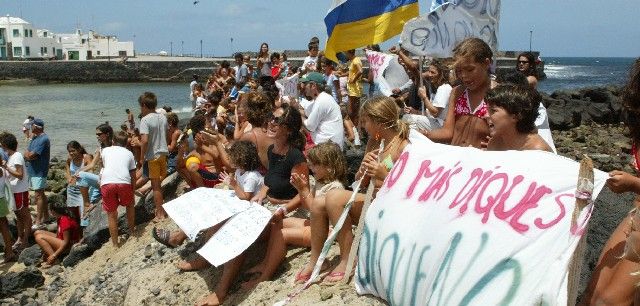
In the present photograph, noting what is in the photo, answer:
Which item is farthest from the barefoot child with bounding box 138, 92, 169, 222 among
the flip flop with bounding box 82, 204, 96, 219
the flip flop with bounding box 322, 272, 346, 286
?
the flip flop with bounding box 322, 272, 346, 286

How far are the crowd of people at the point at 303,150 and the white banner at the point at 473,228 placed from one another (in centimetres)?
34

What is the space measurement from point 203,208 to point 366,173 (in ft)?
7.67

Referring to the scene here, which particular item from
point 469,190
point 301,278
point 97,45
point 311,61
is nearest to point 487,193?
point 469,190

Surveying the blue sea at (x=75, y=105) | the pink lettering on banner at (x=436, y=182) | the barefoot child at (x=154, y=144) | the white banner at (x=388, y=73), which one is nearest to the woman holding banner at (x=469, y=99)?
the pink lettering on banner at (x=436, y=182)

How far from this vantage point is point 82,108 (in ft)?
154

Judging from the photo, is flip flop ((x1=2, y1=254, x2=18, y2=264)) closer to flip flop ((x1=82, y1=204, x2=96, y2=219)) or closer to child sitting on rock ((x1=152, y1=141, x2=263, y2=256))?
flip flop ((x1=82, y1=204, x2=96, y2=219))

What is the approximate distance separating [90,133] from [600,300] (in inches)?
1282

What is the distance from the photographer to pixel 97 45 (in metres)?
111

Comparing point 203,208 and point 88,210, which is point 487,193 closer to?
point 203,208

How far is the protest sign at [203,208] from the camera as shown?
673 cm

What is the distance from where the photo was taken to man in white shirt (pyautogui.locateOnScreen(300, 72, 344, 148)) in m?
8.42

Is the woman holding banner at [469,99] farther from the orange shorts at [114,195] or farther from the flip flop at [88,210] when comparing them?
the flip flop at [88,210]

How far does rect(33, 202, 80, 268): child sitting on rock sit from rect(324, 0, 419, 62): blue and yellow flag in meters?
5.58

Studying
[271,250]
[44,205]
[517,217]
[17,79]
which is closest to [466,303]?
[517,217]
